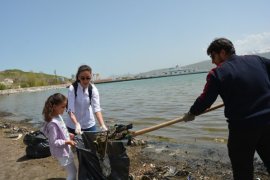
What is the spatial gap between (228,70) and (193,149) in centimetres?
544

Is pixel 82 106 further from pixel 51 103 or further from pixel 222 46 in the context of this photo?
pixel 222 46

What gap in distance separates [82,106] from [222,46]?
2442 millimetres

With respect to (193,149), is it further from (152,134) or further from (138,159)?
(152,134)

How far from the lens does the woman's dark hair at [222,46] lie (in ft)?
11.0

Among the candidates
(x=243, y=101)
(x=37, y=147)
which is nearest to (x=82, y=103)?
(x=243, y=101)

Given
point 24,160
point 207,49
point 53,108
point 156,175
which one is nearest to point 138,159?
point 156,175

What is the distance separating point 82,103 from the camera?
483 cm

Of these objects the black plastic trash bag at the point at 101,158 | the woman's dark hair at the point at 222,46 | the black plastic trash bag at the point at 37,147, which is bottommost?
the black plastic trash bag at the point at 37,147

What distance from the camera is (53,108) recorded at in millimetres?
4277

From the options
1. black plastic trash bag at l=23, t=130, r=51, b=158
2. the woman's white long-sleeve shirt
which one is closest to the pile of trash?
the woman's white long-sleeve shirt

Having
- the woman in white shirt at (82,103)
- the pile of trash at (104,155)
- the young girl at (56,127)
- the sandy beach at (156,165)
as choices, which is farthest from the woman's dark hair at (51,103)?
the sandy beach at (156,165)

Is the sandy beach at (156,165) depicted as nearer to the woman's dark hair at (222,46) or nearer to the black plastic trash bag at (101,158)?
the black plastic trash bag at (101,158)

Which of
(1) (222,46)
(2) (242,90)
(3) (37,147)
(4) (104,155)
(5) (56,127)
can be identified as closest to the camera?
(2) (242,90)

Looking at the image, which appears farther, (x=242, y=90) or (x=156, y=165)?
(x=156, y=165)
